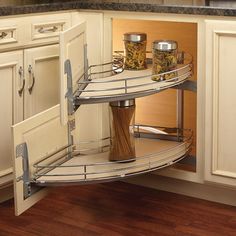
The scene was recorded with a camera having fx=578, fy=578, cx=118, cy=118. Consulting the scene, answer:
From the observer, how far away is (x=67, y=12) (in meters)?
2.60

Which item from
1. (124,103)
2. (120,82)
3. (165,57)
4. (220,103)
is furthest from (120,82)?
(220,103)

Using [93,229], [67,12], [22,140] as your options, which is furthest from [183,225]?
[67,12]

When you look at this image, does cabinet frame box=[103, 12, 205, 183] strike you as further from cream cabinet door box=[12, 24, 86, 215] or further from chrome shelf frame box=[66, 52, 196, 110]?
cream cabinet door box=[12, 24, 86, 215]

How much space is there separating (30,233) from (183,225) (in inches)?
23.8

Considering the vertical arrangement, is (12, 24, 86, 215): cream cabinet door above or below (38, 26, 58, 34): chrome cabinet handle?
below

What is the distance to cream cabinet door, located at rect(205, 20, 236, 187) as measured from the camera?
7.45ft

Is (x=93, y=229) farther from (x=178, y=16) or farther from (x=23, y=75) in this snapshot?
(x=178, y=16)

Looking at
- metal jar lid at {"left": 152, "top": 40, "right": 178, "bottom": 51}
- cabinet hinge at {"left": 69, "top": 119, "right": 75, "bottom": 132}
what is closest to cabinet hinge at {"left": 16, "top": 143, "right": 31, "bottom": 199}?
cabinet hinge at {"left": 69, "top": 119, "right": 75, "bottom": 132}

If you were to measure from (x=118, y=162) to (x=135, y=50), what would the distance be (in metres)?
0.51

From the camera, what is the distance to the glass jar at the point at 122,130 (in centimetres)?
242

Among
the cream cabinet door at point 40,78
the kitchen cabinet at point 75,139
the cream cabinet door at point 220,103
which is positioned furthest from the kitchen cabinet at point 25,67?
the cream cabinet door at point 220,103

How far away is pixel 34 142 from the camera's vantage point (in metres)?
A: 2.16

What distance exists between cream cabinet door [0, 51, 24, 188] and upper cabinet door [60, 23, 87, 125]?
0.25m

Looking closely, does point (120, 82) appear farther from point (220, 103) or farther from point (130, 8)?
point (220, 103)
